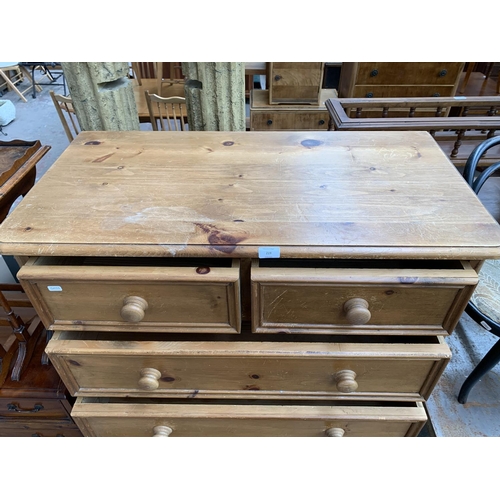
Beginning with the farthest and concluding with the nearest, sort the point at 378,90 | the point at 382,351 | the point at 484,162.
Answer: the point at 378,90 < the point at 484,162 < the point at 382,351

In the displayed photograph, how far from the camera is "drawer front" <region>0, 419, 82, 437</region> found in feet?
3.53

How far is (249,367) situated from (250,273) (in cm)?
25

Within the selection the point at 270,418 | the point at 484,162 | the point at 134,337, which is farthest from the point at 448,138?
the point at 134,337

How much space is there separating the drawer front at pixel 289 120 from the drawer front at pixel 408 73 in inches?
13.4

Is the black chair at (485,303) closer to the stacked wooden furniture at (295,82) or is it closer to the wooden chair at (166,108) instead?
the wooden chair at (166,108)

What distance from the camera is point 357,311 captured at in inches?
26.2

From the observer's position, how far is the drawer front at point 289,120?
98.3 inches

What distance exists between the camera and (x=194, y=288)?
669mm

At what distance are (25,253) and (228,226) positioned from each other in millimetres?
360

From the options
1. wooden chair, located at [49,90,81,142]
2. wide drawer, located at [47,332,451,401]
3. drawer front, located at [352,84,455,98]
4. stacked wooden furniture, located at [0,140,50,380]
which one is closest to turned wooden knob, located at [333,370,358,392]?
wide drawer, located at [47,332,451,401]

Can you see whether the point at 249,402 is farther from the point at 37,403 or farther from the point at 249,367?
the point at 37,403

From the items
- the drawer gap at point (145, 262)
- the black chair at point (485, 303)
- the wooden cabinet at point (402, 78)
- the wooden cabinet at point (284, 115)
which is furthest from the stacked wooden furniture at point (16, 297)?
the wooden cabinet at point (402, 78)

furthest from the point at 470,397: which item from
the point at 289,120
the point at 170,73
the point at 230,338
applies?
the point at 170,73

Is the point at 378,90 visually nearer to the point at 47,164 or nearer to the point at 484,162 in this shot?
the point at 484,162
